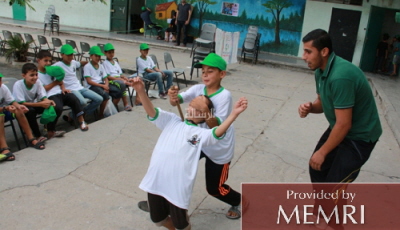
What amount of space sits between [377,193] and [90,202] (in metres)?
3.07

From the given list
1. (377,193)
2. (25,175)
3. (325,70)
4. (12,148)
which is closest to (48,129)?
(12,148)

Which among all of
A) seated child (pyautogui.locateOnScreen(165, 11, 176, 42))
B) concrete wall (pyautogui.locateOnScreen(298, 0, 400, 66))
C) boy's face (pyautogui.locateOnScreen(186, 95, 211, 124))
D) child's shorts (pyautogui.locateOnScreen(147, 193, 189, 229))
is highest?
concrete wall (pyautogui.locateOnScreen(298, 0, 400, 66))

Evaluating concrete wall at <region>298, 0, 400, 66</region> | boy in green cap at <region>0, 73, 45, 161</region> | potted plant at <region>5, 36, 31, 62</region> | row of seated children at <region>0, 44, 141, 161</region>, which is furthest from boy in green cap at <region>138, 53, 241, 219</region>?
concrete wall at <region>298, 0, 400, 66</region>

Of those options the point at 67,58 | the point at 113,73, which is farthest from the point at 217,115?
the point at 113,73

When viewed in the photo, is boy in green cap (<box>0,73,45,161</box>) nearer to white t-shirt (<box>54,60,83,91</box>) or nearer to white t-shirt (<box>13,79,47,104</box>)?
white t-shirt (<box>13,79,47,104</box>)

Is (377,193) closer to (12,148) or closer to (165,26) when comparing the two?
(12,148)

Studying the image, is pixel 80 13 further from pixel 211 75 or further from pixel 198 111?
pixel 198 111

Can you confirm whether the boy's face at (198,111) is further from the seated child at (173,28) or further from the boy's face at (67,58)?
the seated child at (173,28)

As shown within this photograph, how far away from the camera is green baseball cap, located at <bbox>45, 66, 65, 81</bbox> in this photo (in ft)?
17.6

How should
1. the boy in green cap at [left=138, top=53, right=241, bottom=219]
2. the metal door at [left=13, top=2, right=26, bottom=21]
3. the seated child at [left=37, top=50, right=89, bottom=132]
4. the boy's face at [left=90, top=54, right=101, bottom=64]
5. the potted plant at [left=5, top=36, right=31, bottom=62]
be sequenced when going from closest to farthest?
the boy in green cap at [left=138, top=53, right=241, bottom=219] → the seated child at [left=37, top=50, right=89, bottom=132] → the boy's face at [left=90, top=54, right=101, bottom=64] → the potted plant at [left=5, top=36, right=31, bottom=62] → the metal door at [left=13, top=2, right=26, bottom=21]

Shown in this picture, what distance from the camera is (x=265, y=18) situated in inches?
585

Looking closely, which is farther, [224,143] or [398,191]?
[398,191]

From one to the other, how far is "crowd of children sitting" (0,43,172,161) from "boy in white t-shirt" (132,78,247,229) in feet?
8.04

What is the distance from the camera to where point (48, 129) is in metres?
5.16
